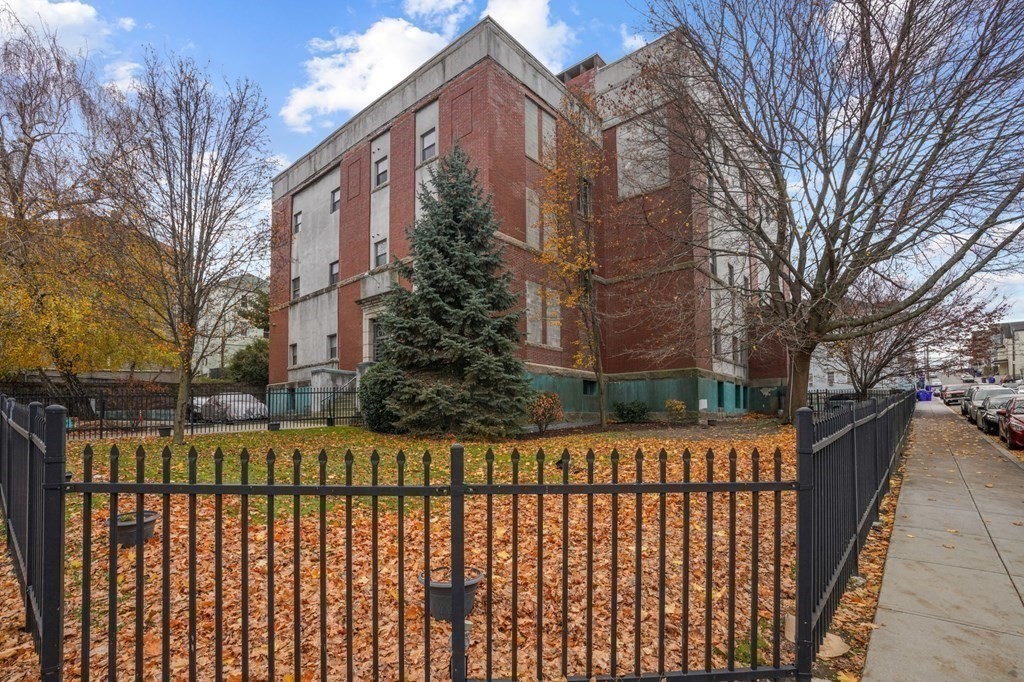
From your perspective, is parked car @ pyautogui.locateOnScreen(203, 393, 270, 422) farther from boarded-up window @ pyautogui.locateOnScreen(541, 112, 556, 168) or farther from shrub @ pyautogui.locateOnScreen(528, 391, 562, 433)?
boarded-up window @ pyautogui.locateOnScreen(541, 112, 556, 168)

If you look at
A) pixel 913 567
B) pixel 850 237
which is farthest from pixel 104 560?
pixel 850 237

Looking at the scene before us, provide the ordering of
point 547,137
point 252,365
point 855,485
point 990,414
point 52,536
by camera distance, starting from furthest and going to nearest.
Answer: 1. point 252,365
2. point 547,137
3. point 990,414
4. point 855,485
5. point 52,536

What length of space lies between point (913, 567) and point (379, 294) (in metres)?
21.5

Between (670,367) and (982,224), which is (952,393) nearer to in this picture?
(670,367)

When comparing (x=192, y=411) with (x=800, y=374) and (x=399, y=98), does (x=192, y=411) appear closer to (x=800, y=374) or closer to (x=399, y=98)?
(x=399, y=98)

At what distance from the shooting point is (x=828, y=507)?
4227 mm

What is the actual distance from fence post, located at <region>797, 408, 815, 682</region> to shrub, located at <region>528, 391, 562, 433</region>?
14.9 m

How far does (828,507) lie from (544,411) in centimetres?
1493

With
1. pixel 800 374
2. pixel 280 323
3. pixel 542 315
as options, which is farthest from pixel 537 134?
pixel 280 323

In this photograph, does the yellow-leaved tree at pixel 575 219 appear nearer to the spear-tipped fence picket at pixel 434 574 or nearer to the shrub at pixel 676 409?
the shrub at pixel 676 409

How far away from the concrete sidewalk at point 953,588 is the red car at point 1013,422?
7.14 m

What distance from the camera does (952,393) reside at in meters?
54.1

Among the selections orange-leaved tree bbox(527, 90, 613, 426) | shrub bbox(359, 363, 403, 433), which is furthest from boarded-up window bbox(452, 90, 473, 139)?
shrub bbox(359, 363, 403, 433)

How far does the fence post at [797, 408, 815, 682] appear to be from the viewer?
11.1 feet
